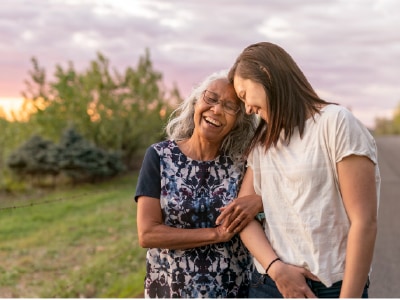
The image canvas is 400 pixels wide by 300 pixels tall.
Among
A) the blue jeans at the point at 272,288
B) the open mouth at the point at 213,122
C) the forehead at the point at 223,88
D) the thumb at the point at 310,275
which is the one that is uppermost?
the forehead at the point at 223,88

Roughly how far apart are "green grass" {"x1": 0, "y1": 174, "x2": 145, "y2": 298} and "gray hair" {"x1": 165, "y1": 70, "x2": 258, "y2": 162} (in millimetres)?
2391

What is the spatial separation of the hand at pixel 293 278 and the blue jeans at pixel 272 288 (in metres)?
0.02

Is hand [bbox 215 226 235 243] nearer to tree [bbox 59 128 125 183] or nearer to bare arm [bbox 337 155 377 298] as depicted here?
bare arm [bbox 337 155 377 298]

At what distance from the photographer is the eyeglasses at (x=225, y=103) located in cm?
300

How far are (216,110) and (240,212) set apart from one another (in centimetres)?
45

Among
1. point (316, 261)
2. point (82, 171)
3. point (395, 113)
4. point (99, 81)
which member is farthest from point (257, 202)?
point (395, 113)

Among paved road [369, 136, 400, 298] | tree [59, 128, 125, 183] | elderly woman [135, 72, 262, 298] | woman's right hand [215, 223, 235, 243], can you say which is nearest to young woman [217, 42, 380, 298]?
woman's right hand [215, 223, 235, 243]

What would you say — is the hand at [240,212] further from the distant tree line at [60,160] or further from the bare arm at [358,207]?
the distant tree line at [60,160]

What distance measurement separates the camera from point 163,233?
296 cm

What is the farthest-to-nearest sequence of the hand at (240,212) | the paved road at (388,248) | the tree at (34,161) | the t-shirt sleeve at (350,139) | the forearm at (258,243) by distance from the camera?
the tree at (34,161) < the paved road at (388,248) < the hand at (240,212) < the forearm at (258,243) < the t-shirt sleeve at (350,139)

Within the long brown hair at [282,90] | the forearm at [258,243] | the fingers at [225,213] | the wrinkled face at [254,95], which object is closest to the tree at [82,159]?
the fingers at [225,213]

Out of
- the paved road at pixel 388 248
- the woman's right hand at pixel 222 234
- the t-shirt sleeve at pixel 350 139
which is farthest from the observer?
the paved road at pixel 388 248

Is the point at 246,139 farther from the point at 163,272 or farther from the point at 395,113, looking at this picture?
the point at 395,113

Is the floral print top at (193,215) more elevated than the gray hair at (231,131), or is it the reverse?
the gray hair at (231,131)
